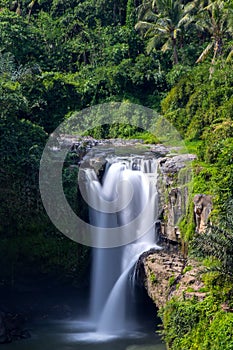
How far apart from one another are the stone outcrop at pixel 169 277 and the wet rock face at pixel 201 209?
1.19 metres

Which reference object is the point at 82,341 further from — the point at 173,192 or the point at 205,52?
the point at 205,52

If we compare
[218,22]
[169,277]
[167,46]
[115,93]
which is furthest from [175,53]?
[169,277]

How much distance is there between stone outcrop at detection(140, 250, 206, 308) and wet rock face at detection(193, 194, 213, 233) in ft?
3.90

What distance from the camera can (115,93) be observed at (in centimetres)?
3428

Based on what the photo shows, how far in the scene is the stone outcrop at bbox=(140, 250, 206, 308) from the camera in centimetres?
1661

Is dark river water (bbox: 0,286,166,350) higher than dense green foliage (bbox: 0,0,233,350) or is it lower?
lower

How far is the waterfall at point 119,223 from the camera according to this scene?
20.6 meters

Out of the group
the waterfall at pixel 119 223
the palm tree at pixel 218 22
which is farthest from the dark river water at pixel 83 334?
the palm tree at pixel 218 22

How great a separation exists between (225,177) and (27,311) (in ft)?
30.0

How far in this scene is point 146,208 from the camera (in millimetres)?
21984

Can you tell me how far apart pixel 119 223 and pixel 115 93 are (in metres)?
13.5

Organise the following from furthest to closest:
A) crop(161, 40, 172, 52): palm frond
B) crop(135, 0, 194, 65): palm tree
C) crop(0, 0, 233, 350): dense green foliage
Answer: crop(161, 40, 172, 52): palm frond → crop(135, 0, 194, 65): palm tree → crop(0, 0, 233, 350): dense green foliage

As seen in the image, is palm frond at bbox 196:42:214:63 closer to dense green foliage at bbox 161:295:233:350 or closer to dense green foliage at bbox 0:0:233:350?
dense green foliage at bbox 0:0:233:350

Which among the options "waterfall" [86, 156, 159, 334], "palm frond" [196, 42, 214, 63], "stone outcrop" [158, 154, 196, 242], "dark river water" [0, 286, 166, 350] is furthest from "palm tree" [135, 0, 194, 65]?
"dark river water" [0, 286, 166, 350]
